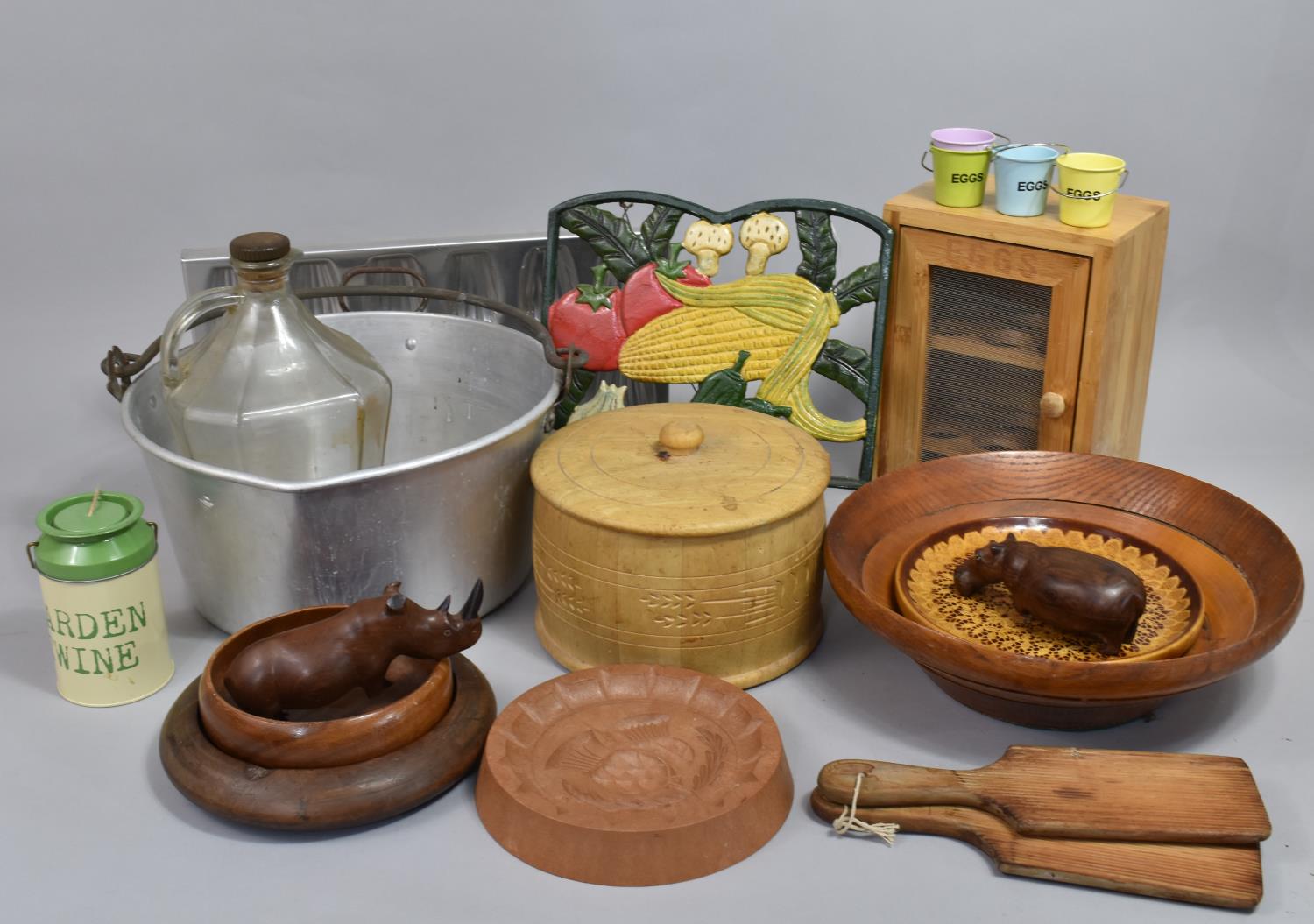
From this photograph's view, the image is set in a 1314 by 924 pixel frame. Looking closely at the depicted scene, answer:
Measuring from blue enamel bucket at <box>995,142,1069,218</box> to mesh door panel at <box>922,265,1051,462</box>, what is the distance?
0.12 meters

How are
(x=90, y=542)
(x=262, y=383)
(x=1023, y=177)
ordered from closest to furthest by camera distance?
(x=90, y=542), (x=262, y=383), (x=1023, y=177)

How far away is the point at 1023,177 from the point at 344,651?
1.34 metres

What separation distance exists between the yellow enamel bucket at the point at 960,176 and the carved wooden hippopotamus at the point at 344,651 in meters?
1.13

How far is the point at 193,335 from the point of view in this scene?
2.95 m

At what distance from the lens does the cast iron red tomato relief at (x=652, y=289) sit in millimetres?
2699

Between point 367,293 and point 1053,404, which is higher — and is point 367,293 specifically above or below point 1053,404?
above

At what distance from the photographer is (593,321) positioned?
2729 millimetres

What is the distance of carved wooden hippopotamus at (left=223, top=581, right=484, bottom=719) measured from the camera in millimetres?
1932

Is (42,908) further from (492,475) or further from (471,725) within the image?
(492,475)

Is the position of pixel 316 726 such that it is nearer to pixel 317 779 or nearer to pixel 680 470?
pixel 317 779

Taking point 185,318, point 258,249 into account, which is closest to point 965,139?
point 258,249

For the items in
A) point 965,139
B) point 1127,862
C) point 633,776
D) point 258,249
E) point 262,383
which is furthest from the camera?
point 965,139

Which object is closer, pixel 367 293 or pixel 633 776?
pixel 633 776

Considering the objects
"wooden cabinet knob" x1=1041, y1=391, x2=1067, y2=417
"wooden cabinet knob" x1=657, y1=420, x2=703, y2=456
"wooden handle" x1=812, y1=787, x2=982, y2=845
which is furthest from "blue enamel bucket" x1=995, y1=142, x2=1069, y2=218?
"wooden handle" x1=812, y1=787, x2=982, y2=845
